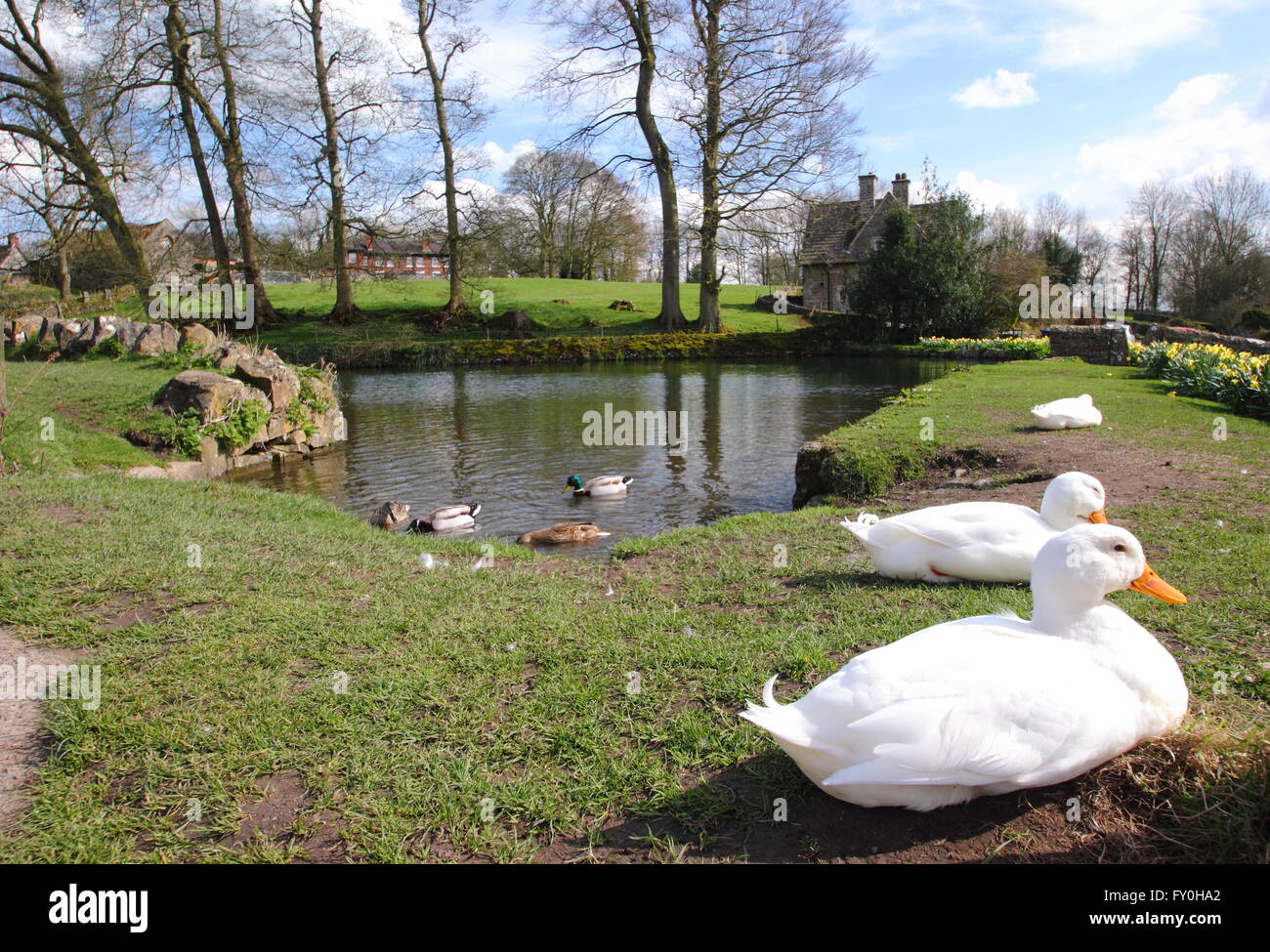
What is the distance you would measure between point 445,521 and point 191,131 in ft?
108

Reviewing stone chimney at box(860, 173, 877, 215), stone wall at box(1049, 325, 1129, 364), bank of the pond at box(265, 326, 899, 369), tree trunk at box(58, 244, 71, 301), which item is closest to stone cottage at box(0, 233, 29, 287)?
tree trunk at box(58, 244, 71, 301)

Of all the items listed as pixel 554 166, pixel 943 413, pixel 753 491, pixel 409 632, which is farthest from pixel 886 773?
pixel 554 166

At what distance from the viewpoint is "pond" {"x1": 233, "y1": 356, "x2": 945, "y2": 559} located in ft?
37.5

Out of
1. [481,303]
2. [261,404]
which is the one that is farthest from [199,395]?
[481,303]

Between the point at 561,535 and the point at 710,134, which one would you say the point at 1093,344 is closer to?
the point at 710,134

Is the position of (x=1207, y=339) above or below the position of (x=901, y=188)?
below

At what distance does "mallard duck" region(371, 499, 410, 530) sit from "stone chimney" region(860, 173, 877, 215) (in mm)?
49108

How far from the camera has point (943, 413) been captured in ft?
43.2

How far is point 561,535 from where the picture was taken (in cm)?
934

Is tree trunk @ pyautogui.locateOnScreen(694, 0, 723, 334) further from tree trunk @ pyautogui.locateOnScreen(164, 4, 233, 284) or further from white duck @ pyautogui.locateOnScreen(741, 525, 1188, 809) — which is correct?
white duck @ pyautogui.locateOnScreen(741, 525, 1188, 809)

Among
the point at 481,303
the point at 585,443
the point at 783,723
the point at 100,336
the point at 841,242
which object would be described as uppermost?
the point at 841,242

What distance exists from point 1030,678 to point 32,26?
38.7 meters

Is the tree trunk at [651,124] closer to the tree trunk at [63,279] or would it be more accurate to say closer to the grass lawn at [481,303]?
the grass lawn at [481,303]

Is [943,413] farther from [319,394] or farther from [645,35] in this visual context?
[645,35]
